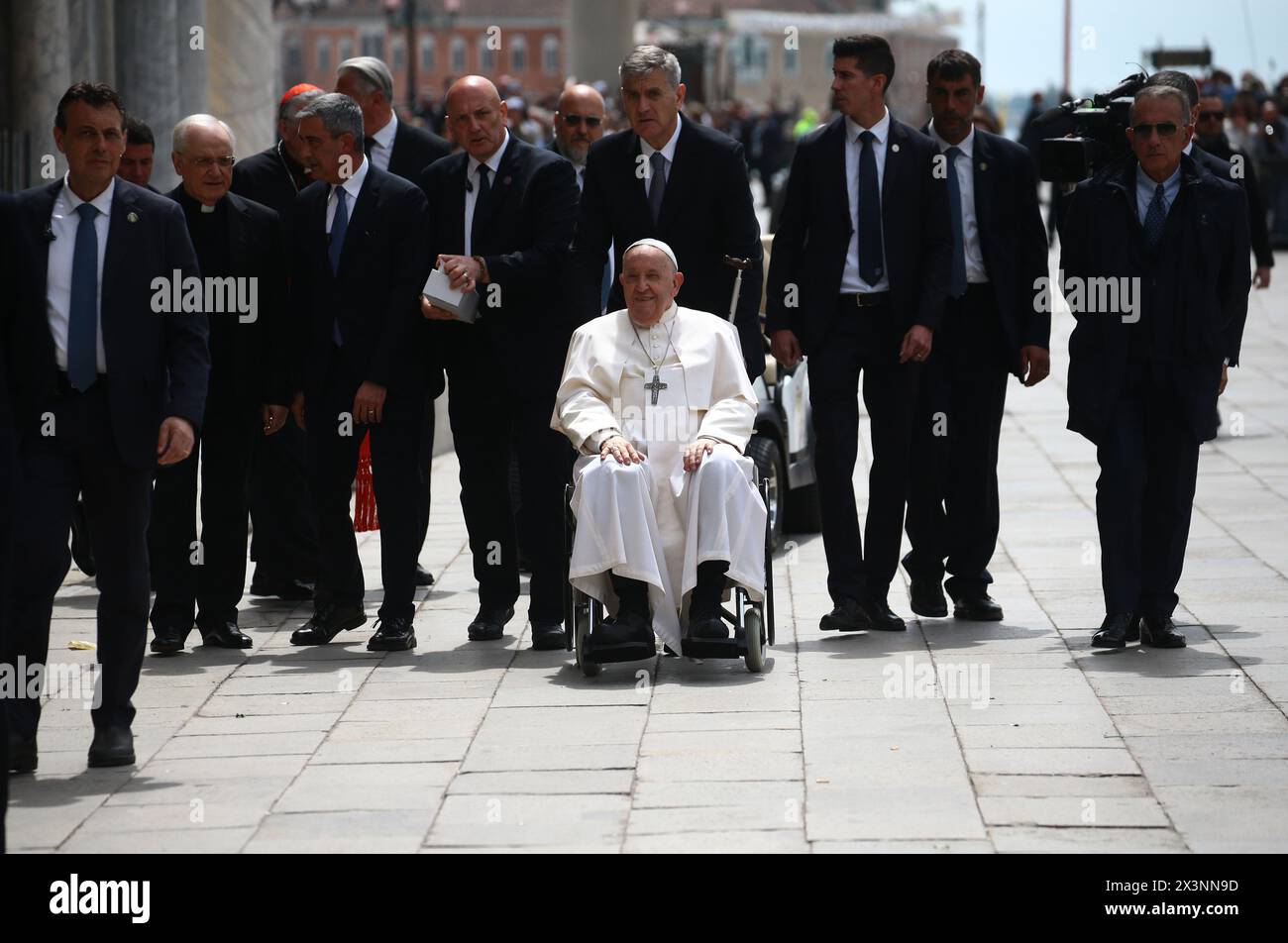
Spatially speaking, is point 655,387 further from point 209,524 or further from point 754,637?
point 209,524

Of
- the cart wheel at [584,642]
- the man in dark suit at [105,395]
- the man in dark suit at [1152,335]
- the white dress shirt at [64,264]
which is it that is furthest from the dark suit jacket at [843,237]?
the white dress shirt at [64,264]

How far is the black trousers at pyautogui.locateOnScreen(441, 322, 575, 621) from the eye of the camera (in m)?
8.37

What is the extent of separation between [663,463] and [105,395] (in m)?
2.20

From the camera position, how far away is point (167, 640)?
27.2ft

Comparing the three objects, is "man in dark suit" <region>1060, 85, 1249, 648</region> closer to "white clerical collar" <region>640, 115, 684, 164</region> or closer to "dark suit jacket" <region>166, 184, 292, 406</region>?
"white clerical collar" <region>640, 115, 684, 164</region>

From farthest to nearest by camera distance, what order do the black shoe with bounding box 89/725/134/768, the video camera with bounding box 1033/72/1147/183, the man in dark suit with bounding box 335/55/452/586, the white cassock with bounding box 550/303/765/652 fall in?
the man in dark suit with bounding box 335/55/452/586
the video camera with bounding box 1033/72/1147/183
the white cassock with bounding box 550/303/765/652
the black shoe with bounding box 89/725/134/768

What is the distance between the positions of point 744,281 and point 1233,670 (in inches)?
93.7

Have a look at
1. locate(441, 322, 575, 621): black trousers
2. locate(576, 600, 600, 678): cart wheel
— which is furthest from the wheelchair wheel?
locate(441, 322, 575, 621): black trousers

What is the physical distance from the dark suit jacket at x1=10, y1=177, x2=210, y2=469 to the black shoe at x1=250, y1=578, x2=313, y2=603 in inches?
116

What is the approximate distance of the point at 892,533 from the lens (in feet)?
28.1

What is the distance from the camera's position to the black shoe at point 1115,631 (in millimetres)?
7965

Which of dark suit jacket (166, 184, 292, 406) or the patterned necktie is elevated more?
the patterned necktie

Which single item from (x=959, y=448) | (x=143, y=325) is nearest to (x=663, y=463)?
(x=959, y=448)

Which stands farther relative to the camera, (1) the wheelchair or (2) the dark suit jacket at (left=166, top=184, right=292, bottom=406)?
(2) the dark suit jacket at (left=166, top=184, right=292, bottom=406)
